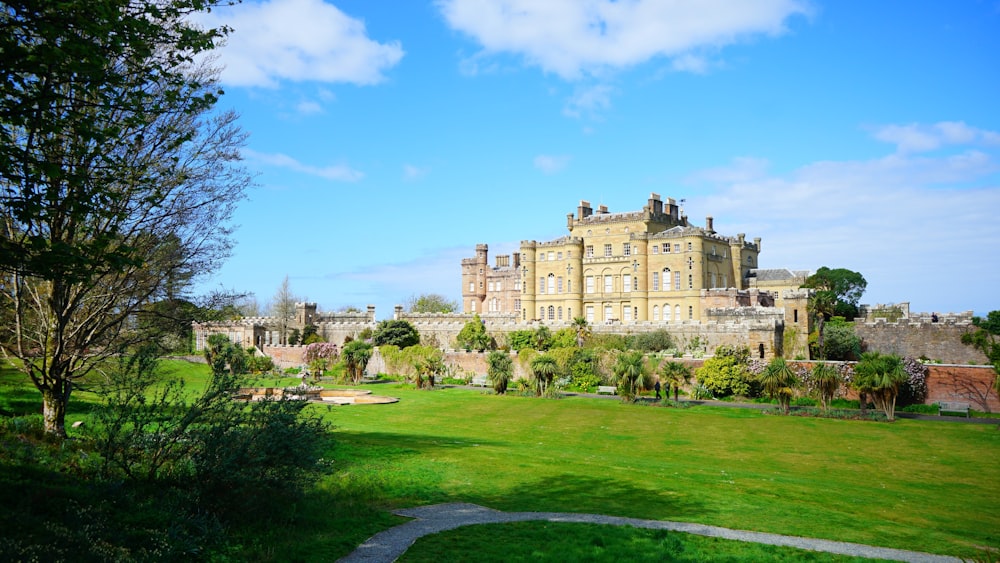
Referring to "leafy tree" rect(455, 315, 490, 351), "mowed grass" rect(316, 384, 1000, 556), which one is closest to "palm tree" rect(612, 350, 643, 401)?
"mowed grass" rect(316, 384, 1000, 556)

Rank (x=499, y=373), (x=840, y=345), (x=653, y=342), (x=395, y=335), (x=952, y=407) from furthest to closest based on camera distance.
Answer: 1. (x=395, y=335)
2. (x=653, y=342)
3. (x=840, y=345)
4. (x=499, y=373)
5. (x=952, y=407)

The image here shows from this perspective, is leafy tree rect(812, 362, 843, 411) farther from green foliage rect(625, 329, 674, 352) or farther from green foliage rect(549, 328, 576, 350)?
green foliage rect(549, 328, 576, 350)

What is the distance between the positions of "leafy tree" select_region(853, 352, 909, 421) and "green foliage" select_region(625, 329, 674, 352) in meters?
17.3

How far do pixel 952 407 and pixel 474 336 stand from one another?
34129 mm

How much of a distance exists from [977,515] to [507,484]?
33.2ft

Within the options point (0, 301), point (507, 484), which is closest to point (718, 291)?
point (507, 484)

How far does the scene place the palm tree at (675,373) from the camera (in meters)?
40.0

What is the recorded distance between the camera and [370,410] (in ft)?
110

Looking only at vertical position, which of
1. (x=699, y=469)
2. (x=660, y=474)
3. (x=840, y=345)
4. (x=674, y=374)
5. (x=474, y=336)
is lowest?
(x=699, y=469)

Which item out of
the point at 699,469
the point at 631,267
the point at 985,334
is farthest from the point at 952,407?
the point at 631,267

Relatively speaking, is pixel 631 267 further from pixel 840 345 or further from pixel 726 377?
pixel 726 377

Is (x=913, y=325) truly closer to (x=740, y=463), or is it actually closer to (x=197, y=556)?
(x=740, y=463)

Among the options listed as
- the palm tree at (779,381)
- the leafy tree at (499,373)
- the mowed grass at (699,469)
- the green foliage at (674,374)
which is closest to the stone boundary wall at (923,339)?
the green foliage at (674,374)

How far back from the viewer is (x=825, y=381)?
1335 inches
